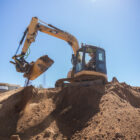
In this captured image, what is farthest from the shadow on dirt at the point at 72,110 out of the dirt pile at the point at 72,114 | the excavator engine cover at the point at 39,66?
the excavator engine cover at the point at 39,66

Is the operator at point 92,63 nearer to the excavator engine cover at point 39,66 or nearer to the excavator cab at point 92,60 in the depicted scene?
the excavator cab at point 92,60

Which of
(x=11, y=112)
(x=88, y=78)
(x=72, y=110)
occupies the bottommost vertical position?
(x=11, y=112)

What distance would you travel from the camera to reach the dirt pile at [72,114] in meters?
5.20

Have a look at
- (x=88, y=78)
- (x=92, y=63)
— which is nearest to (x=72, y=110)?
(x=88, y=78)

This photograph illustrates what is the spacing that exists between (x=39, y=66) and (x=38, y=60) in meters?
0.33

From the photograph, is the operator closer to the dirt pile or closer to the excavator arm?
the dirt pile

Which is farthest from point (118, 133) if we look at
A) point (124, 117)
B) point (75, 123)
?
point (75, 123)

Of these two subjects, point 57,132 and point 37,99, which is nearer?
point 57,132

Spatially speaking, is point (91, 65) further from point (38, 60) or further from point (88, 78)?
point (38, 60)

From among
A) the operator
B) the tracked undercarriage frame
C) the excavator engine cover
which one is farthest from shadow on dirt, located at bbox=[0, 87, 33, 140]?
the operator

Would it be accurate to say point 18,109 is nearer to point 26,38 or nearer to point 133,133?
point 26,38

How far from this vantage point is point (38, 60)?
310 inches

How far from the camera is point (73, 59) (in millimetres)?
10648

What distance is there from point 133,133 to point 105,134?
84cm
